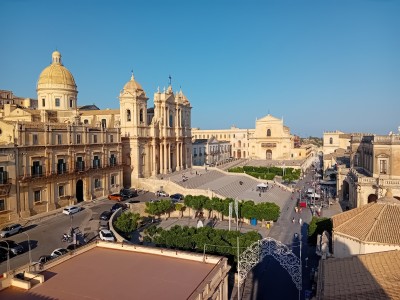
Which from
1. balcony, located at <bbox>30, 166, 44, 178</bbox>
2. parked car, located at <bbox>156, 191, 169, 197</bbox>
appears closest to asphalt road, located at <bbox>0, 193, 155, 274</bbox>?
balcony, located at <bbox>30, 166, 44, 178</bbox>

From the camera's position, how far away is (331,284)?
15312mm

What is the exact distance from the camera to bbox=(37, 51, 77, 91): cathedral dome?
4972cm

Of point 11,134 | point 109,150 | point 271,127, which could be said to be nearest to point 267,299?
point 11,134

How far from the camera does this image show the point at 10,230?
1197 inches

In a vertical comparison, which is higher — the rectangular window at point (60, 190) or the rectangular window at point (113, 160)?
the rectangular window at point (113, 160)

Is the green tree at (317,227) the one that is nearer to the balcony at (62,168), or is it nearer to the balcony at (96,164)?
the balcony at (62,168)

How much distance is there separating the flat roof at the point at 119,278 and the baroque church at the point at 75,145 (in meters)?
21.4

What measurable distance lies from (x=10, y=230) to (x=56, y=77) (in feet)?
89.1

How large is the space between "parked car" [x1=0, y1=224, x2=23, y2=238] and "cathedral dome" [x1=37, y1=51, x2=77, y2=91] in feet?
82.8

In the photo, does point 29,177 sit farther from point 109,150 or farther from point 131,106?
point 131,106

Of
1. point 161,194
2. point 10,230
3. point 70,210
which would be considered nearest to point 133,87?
point 161,194

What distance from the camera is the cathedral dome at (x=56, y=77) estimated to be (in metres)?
49.7

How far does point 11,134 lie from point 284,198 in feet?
126

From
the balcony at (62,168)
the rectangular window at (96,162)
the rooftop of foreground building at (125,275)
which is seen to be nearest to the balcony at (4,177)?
the balcony at (62,168)
